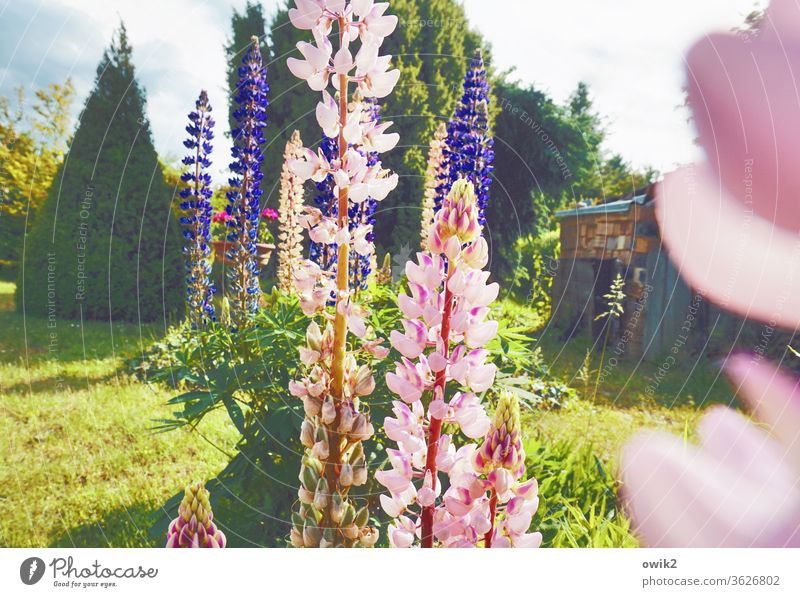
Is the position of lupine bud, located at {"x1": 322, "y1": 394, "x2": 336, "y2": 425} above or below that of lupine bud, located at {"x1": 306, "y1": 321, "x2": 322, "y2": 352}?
below

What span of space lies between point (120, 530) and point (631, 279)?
435cm

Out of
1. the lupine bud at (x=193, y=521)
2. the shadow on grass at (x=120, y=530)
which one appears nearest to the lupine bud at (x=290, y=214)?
the shadow on grass at (x=120, y=530)

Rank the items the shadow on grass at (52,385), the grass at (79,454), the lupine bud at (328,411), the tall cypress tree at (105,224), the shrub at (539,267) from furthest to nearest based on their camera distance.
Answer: the shrub at (539,267), the tall cypress tree at (105,224), the shadow on grass at (52,385), the grass at (79,454), the lupine bud at (328,411)

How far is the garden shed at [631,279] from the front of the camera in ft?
14.6

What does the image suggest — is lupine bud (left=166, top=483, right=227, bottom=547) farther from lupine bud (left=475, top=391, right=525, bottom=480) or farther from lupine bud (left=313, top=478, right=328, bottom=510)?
lupine bud (left=475, top=391, right=525, bottom=480)

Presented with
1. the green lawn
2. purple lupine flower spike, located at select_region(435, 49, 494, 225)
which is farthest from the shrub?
purple lupine flower spike, located at select_region(435, 49, 494, 225)

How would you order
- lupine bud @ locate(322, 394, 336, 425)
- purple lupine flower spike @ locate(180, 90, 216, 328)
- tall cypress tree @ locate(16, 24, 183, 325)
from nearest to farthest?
lupine bud @ locate(322, 394, 336, 425) < purple lupine flower spike @ locate(180, 90, 216, 328) < tall cypress tree @ locate(16, 24, 183, 325)

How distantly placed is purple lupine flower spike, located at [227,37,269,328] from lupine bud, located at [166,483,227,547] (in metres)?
1.56

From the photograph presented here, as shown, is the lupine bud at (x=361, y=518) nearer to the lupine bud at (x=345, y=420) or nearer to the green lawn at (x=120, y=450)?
the lupine bud at (x=345, y=420)

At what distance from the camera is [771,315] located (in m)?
3.00

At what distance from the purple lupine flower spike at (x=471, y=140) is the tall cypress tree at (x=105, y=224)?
1603 mm

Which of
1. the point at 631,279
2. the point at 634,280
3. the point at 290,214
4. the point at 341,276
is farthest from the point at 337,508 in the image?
the point at 631,279

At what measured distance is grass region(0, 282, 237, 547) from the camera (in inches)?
83.2
